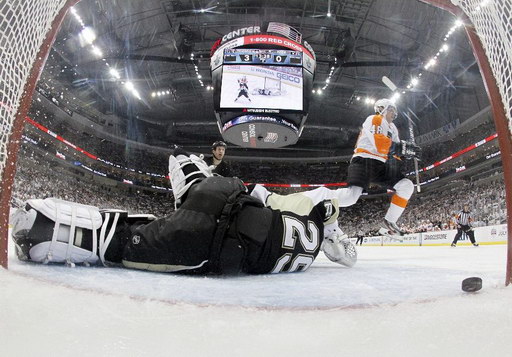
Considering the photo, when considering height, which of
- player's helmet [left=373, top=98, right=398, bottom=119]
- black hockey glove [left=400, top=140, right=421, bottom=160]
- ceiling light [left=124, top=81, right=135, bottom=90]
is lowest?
black hockey glove [left=400, top=140, right=421, bottom=160]

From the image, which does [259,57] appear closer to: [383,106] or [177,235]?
[383,106]

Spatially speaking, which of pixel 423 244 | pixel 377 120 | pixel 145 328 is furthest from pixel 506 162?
pixel 423 244

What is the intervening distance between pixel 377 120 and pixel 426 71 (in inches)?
422

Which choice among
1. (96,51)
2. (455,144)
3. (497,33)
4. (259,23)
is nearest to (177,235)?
(497,33)

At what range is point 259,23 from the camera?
10719 millimetres

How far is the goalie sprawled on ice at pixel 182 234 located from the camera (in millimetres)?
1036

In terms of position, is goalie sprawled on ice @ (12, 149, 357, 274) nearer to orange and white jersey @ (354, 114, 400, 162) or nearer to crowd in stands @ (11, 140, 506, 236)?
orange and white jersey @ (354, 114, 400, 162)

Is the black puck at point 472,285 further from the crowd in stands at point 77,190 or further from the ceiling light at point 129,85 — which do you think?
the ceiling light at point 129,85

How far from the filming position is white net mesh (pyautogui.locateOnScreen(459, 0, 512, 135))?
2.72 feet

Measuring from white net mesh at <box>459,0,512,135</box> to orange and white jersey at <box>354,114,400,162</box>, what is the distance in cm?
204

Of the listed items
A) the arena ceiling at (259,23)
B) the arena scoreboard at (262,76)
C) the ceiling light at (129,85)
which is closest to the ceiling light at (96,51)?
the arena ceiling at (259,23)

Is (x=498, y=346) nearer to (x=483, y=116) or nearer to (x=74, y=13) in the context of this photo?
(x=74, y=13)

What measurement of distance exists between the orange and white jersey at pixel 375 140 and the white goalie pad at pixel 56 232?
2.34m

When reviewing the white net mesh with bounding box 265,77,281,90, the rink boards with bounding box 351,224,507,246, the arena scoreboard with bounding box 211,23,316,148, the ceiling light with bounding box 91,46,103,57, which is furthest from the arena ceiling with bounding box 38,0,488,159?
the rink boards with bounding box 351,224,507,246
